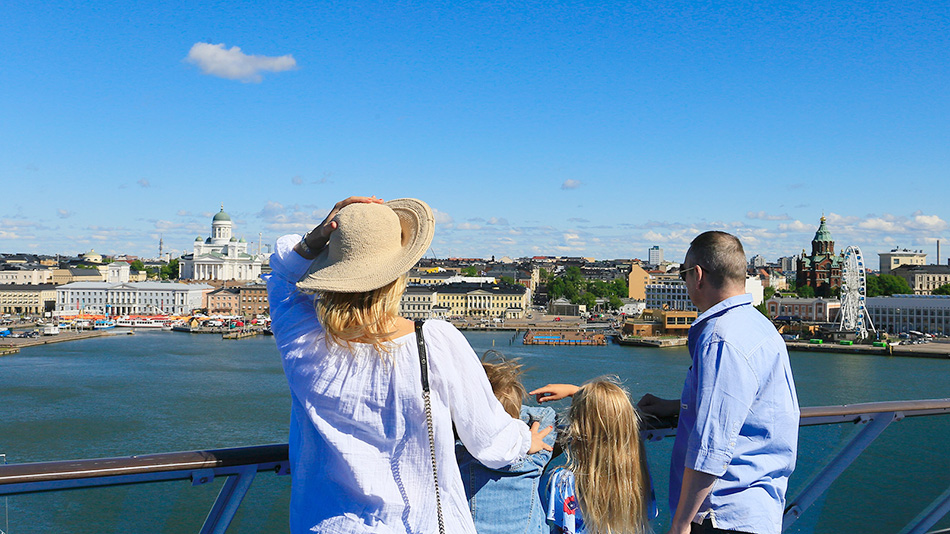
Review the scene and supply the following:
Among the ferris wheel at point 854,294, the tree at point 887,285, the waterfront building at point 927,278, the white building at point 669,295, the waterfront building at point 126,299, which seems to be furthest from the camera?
the waterfront building at point 927,278

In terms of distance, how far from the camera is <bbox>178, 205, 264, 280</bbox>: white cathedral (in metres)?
38.1

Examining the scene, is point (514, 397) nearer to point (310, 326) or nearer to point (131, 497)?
point (310, 326)

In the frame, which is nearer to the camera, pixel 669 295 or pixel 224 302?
pixel 669 295

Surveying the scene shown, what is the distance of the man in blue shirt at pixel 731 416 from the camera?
0.62 m

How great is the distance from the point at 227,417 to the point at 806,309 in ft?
69.3

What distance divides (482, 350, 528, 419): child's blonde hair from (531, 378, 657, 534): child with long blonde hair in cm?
5

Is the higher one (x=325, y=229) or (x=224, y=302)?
(x=325, y=229)

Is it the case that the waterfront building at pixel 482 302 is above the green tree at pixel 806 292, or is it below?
below

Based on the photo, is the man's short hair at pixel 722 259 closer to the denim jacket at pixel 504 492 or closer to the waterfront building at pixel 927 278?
the denim jacket at pixel 504 492

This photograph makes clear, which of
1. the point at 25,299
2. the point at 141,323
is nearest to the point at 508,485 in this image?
the point at 141,323

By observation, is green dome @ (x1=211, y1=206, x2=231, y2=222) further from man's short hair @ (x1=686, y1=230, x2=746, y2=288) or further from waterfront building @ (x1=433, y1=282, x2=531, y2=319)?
man's short hair @ (x1=686, y1=230, x2=746, y2=288)

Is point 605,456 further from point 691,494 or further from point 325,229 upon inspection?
point 325,229

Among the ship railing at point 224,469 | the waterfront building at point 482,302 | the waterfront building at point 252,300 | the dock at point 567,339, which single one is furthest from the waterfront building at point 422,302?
the ship railing at point 224,469

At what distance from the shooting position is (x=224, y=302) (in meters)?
30.8
